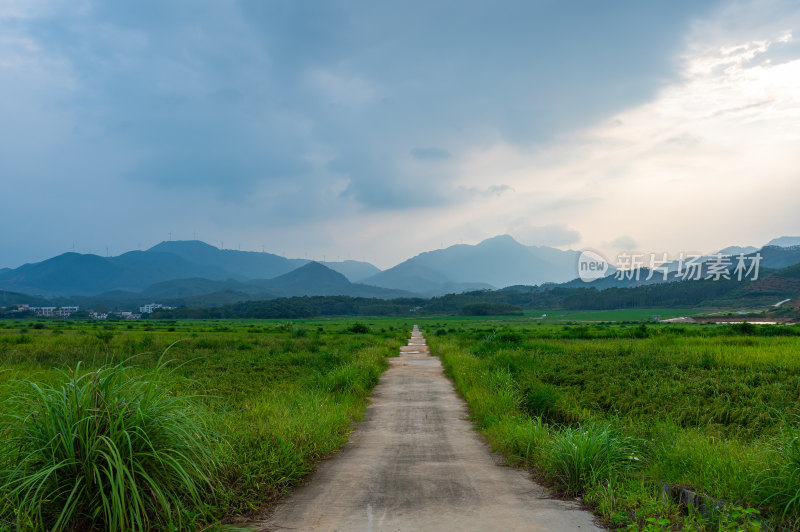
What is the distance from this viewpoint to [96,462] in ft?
15.9

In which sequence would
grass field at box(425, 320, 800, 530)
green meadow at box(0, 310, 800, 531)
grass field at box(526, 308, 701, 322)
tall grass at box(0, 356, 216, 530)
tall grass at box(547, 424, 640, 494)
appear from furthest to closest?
grass field at box(526, 308, 701, 322), tall grass at box(547, 424, 640, 494), grass field at box(425, 320, 800, 530), green meadow at box(0, 310, 800, 531), tall grass at box(0, 356, 216, 530)

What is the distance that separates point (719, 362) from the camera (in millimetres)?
20359

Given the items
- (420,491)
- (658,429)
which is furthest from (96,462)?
(658,429)

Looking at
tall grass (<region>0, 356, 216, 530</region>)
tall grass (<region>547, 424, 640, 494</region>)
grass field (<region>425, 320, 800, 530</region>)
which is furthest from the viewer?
tall grass (<region>547, 424, 640, 494</region>)

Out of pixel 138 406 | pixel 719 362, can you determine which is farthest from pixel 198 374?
pixel 719 362

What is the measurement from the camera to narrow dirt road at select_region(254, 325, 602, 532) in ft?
18.3

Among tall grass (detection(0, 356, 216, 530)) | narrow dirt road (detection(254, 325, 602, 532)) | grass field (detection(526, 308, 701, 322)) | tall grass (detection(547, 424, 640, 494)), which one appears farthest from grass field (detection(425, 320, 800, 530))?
grass field (detection(526, 308, 701, 322))

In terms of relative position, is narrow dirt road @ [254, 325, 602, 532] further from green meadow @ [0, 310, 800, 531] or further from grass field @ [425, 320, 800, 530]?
grass field @ [425, 320, 800, 530]

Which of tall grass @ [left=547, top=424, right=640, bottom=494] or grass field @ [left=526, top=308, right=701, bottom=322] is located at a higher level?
tall grass @ [left=547, top=424, right=640, bottom=494]

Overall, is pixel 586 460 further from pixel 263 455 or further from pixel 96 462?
pixel 96 462

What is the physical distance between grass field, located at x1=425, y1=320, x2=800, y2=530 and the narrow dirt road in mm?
576

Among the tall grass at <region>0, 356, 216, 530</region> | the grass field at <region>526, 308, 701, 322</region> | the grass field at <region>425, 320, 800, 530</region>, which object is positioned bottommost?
the grass field at <region>526, 308, 701, 322</region>

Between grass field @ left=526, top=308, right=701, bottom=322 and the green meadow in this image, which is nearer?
the green meadow

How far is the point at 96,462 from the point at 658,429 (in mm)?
8890
